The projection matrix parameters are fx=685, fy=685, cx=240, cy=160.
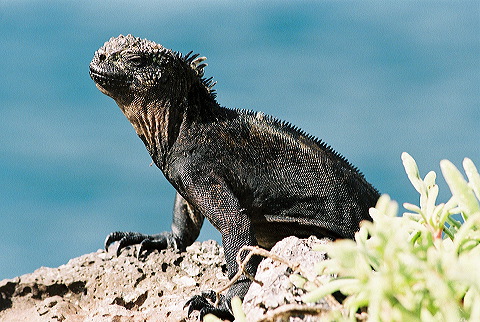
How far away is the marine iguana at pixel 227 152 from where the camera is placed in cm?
470

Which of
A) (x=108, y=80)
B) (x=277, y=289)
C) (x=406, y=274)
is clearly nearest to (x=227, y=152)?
(x=108, y=80)

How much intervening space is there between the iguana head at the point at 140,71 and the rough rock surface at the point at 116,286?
126 centimetres

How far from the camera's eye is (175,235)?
561 cm

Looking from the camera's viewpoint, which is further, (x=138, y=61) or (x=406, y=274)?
(x=138, y=61)

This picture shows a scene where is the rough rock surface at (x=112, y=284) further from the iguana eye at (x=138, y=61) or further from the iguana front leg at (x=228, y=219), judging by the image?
the iguana eye at (x=138, y=61)

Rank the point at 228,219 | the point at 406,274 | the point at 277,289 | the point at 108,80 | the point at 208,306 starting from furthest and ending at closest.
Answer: the point at 108,80 → the point at 228,219 → the point at 208,306 → the point at 277,289 → the point at 406,274

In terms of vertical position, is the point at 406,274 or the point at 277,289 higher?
the point at 277,289

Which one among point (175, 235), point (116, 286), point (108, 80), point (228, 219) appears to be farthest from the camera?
point (175, 235)

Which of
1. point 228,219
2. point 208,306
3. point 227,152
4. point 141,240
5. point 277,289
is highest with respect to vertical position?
point 227,152

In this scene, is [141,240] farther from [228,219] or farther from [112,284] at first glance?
[228,219]

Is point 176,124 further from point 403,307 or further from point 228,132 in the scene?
point 403,307

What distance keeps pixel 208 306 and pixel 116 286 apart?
1.25 meters

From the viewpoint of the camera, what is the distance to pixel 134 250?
5.44 meters

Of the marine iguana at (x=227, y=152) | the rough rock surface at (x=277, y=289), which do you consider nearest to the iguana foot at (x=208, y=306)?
the marine iguana at (x=227, y=152)
